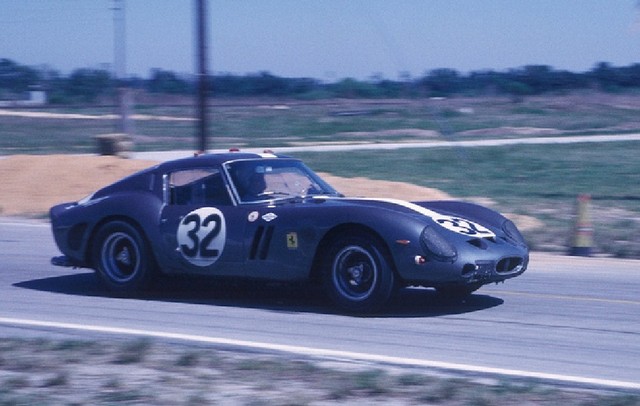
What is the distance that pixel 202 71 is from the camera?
69.1 ft

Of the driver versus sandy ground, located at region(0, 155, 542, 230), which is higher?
the driver

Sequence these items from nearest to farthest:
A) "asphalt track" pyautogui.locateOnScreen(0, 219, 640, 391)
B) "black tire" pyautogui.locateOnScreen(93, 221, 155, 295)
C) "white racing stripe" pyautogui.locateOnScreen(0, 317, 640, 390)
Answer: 1. "white racing stripe" pyautogui.locateOnScreen(0, 317, 640, 390)
2. "asphalt track" pyautogui.locateOnScreen(0, 219, 640, 391)
3. "black tire" pyautogui.locateOnScreen(93, 221, 155, 295)

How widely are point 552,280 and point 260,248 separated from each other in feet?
12.4

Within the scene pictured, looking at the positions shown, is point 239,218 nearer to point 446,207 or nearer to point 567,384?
point 446,207

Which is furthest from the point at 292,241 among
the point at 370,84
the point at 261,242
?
the point at 370,84

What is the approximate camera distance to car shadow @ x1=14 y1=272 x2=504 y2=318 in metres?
9.48

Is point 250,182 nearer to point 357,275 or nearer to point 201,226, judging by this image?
point 201,226

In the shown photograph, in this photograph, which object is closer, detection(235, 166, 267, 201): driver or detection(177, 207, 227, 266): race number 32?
detection(177, 207, 227, 266): race number 32

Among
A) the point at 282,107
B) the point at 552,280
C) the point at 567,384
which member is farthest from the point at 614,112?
the point at 567,384

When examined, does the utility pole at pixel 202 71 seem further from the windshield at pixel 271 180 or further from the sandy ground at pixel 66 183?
the windshield at pixel 271 180

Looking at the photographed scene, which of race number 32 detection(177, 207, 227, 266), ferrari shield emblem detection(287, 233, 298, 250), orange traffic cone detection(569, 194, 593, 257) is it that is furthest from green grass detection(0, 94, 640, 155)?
ferrari shield emblem detection(287, 233, 298, 250)

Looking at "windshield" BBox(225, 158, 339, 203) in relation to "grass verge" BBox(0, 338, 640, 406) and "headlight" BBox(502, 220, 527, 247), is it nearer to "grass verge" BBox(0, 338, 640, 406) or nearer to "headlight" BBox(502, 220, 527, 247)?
"headlight" BBox(502, 220, 527, 247)

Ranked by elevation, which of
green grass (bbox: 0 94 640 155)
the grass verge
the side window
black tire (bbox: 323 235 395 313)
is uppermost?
green grass (bbox: 0 94 640 155)

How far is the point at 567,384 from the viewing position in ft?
21.6
